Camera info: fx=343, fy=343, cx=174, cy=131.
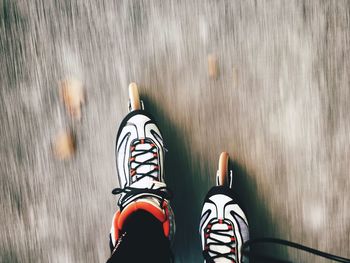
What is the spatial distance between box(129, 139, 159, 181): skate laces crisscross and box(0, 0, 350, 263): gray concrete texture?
0.05 metres

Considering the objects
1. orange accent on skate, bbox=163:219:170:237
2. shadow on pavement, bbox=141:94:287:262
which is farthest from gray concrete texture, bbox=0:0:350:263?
orange accent on skate, bbox=163:219:170:237

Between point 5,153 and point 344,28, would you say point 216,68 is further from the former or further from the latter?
point 5,153

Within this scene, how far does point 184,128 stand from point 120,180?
0.22m

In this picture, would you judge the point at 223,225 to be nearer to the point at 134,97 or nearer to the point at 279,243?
the point at 279,243

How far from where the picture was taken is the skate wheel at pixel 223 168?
0.86 metres

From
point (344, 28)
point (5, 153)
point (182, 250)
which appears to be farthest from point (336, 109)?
point (5, 153)

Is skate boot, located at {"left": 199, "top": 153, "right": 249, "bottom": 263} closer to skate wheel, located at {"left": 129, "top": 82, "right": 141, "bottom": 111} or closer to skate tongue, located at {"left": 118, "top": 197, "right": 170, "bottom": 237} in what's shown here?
skate tongue, located at {"left": 118, "top": 197, "right": 170, "bottom": 237}

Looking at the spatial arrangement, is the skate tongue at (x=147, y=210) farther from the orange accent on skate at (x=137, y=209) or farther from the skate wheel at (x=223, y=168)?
the skate wheel at (x=223, y=168)

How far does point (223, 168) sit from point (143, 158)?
21 cm

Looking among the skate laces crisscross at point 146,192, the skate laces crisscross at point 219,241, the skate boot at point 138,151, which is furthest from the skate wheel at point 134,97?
the skate laces crisscross at point 219,241

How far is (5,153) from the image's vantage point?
3.14ft

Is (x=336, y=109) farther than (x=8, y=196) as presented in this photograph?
No

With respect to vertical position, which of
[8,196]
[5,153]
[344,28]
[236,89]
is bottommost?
[8,196]

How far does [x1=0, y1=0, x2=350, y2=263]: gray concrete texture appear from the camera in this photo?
85 cm
